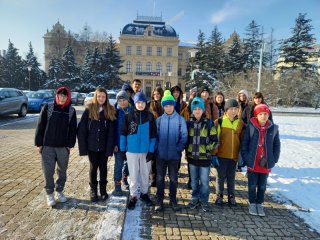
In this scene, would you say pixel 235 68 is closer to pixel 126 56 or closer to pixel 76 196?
pixel 126 56

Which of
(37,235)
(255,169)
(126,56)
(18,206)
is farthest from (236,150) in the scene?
(126,56)

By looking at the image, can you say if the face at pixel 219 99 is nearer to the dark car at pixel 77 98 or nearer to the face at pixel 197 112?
the face at pixel 197 112

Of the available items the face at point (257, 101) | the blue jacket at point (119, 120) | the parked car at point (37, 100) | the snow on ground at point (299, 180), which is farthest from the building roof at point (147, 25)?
the blue jacket at point (119, 120)

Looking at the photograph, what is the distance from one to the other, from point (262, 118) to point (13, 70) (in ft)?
174

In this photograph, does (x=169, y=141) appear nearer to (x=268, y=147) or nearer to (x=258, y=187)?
(x=268, y=147)

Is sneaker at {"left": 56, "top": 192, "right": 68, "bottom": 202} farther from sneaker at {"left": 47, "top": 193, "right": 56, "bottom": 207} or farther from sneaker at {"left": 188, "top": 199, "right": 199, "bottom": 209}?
sneaker at {"left": 188, "top": 199, "right": 199, "bottom": 209}

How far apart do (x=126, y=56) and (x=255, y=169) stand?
7297cm

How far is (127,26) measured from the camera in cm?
7494

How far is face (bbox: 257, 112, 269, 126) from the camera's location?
4.48m

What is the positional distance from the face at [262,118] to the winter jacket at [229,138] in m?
0.39

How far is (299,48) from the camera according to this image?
4175 centimetres

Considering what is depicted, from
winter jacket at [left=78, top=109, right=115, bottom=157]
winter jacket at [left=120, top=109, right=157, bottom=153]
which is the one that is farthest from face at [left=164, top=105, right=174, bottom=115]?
winter jacket at [left=78, top=109, right=115, bottom=157]

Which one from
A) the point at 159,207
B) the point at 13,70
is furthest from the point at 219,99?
the point at 13,70

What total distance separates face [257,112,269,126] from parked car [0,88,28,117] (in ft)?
46.7
